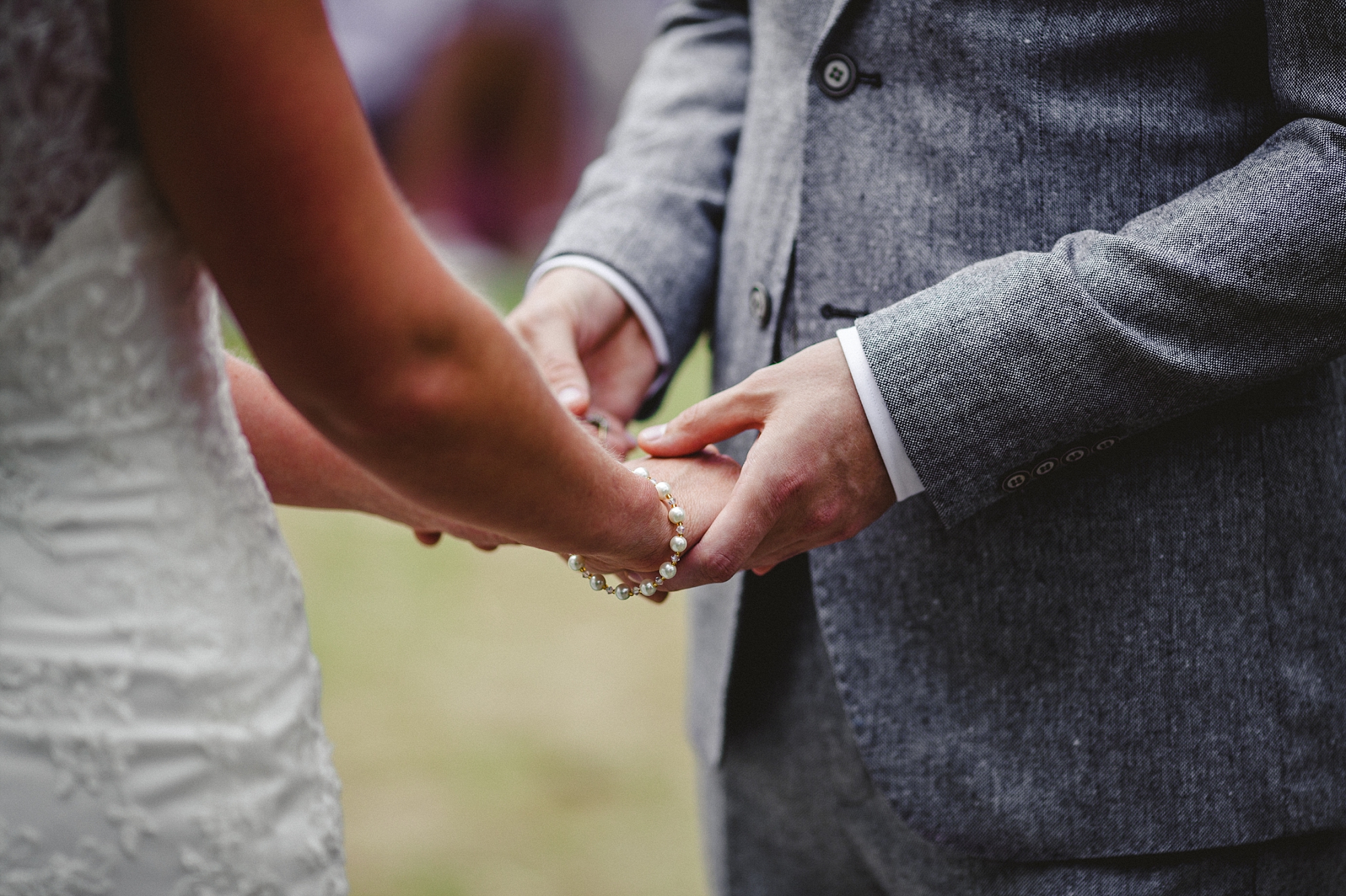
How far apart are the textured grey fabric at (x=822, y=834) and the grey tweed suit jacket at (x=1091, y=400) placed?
0.05 metres

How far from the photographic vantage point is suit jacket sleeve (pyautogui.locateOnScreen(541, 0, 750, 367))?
1.48 meters

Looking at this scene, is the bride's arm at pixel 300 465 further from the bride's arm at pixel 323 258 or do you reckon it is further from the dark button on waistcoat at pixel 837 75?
the dark button on waistcoat at pixel 837 75

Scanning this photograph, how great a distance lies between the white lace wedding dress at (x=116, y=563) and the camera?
742 mm

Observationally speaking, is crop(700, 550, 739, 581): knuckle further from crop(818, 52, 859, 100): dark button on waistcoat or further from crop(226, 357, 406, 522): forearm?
crop(818, 52, 859, 100): dark button on waistcoat

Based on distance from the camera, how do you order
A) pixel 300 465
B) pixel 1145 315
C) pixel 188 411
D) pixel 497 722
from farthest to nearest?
pixel 497 722, pixel 300 465, pixel 1145 315, pixel 188 411

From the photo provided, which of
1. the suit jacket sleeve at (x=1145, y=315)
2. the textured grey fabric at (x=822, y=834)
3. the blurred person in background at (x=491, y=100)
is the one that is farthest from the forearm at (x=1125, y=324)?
the blurred person in background at (x=491, y=100)

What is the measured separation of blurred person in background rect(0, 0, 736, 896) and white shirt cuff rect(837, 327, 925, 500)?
336mm

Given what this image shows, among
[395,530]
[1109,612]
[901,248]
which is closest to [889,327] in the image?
[901,248]

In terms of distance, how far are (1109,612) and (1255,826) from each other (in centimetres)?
28

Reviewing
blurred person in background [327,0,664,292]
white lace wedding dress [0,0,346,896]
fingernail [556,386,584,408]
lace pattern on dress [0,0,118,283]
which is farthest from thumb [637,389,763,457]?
blurred person in background [327,0,664,292]

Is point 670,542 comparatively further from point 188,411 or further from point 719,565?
point 188,411

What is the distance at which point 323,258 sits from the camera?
0.71 m

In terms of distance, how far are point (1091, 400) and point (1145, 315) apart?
100mm

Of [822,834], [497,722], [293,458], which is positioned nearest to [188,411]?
[293,458]
